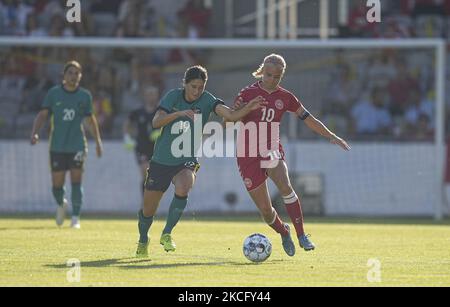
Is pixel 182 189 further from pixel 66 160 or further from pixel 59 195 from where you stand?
pixel 59 195

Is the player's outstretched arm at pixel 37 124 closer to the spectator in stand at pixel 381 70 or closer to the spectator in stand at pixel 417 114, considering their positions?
the spectator in stand at pixel 417 114

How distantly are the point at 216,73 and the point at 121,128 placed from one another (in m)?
2.42

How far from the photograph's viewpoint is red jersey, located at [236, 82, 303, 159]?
40.8 feet

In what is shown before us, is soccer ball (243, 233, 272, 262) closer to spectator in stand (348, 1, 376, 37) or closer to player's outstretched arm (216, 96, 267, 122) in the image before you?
player's outstretched arm (216, 96, 267, 122)

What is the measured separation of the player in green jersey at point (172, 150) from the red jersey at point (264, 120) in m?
0.25

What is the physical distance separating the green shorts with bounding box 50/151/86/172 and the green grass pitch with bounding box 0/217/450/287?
3.28 feet

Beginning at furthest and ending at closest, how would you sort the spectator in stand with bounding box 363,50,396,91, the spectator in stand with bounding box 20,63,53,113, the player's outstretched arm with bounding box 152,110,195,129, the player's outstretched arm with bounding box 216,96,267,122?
the spectator in stand with bounding box 363,50,396,91, the spectator in stand with bounding box 20,63,53,113, the player's outstretched arm with bounding box 216,96,267,122, the player's outstretched arm with bounding box 152,110,195,129

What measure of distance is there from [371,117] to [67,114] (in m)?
8.40

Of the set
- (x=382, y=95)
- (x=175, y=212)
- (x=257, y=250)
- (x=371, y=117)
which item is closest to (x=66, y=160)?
(x=175, y=212)

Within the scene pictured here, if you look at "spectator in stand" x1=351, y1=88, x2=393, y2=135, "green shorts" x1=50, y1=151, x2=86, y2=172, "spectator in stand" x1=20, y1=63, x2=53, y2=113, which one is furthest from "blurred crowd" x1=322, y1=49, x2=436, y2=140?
"green shorts" x1=50, y1=151, x2=86, y2=172

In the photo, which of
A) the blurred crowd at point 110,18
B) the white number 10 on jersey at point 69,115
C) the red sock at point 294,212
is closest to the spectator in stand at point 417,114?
the blurred crowd at point 110,18
